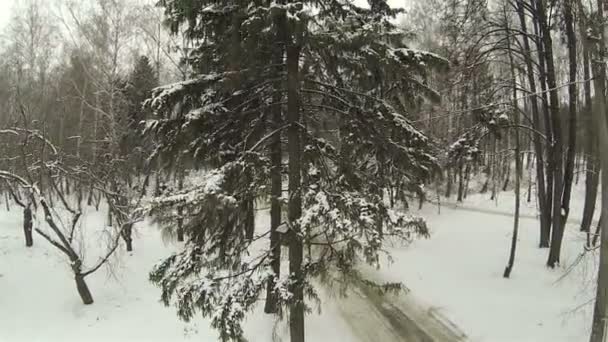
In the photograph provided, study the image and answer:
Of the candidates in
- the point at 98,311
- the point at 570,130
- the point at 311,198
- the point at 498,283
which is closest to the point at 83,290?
the point at 98,311

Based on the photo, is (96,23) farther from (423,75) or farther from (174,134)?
(423,75)

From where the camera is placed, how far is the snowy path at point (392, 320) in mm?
Answer: 9297

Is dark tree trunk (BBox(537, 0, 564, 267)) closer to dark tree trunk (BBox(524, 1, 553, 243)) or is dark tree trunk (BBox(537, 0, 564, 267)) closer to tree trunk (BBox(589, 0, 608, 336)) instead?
dark tree trunk (BBox(524, 1, 553, 243))

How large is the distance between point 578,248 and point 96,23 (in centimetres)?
1866

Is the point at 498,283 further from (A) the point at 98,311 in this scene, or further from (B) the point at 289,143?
(A) the point at 98,311

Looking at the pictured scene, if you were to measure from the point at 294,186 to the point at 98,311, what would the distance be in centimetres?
703

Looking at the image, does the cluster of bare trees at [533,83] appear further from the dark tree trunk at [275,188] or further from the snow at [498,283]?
the dark tree trunk at [275,188]

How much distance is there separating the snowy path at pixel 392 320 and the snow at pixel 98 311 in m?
0.41

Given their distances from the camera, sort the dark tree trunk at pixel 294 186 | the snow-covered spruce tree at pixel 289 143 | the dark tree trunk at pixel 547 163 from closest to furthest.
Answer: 1. the snow-covered spruce tree at pixel 289 143
2. the dark tree trunk at pixel 294 186
3. the dark tree trunk at pixel 547 163

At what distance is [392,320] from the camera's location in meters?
10.2

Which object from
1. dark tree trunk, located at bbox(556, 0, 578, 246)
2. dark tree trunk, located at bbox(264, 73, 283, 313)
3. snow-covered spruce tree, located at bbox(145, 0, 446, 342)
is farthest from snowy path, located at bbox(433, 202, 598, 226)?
dark tree trunk, located at bbox(264, 73, 283, 313)

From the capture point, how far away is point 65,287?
39.5 ft

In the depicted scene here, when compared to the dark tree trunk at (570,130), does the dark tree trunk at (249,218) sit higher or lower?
lower

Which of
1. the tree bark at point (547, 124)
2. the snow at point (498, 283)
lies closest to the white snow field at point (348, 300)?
the snow at point (498, 283)
